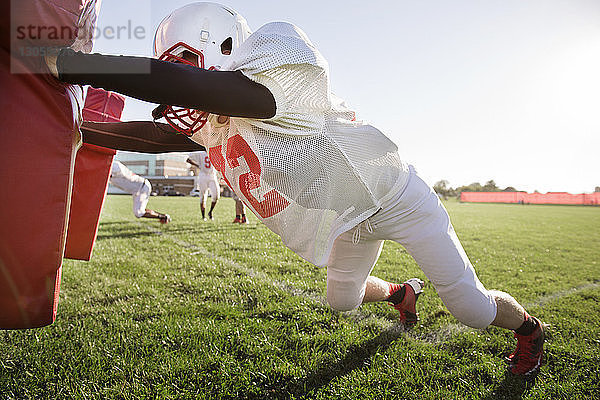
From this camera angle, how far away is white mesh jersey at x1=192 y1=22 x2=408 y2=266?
1276mm

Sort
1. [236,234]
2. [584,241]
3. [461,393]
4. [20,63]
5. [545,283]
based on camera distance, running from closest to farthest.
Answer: [20,63] → [461,393] → [545,283] → [236,234] → [584,241]

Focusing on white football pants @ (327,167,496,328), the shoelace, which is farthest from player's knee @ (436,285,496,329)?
the shoelace

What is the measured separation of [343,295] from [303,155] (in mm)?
916

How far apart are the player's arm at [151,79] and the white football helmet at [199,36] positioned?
307mm

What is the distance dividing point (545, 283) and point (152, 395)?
405 centimetres

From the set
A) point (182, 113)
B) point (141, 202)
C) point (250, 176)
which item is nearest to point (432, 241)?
point (250, 176)

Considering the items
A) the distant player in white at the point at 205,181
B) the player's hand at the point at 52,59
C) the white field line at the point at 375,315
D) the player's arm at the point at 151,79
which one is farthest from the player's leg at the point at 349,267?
the distant player in white at the point at 205,181

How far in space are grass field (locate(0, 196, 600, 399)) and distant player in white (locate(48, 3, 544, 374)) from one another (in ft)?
1.54

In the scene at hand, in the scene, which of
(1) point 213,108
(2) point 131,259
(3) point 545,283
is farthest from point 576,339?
(2) point 131,259

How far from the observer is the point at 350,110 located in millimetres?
1681

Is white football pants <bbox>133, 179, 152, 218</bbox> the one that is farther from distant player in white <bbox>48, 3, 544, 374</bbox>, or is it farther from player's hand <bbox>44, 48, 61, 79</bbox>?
player's hand <bbox>44, 48, 61, 79</bbox>

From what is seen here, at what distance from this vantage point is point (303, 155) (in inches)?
56.5

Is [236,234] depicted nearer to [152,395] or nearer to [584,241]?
[152,395]

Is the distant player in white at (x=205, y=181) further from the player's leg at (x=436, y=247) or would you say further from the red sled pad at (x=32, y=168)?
the red sled pad at (x=32, y=168)
